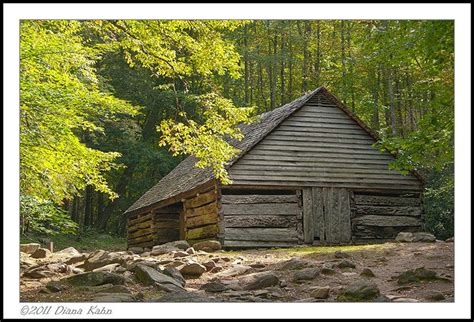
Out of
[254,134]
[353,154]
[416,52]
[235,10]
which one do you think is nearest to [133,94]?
[254,134]

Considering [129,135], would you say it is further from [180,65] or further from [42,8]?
[42,8]

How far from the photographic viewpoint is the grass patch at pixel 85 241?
28211mm

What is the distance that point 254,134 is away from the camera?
20188 mm

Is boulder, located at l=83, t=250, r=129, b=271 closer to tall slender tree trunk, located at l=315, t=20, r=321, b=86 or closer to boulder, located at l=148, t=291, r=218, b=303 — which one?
boulder, located at l=148, t=291, r=218, b=303

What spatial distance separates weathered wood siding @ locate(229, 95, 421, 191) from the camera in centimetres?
1881

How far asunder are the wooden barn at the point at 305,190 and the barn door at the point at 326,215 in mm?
32

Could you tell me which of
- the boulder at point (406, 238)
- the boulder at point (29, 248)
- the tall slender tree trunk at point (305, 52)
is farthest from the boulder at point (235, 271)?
the tall slender tree trunk at point (305, 52)

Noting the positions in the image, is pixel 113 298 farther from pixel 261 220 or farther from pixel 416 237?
pixel 416 237

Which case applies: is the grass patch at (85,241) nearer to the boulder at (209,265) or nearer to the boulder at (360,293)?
the boulder at (209,265)

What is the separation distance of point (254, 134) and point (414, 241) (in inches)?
254

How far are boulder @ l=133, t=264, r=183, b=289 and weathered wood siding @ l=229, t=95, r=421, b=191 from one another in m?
8.34

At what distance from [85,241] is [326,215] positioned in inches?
625

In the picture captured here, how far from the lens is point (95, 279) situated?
9.54m

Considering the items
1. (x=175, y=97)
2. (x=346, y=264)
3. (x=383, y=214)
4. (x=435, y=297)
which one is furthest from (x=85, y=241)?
(x=435, y=297)
